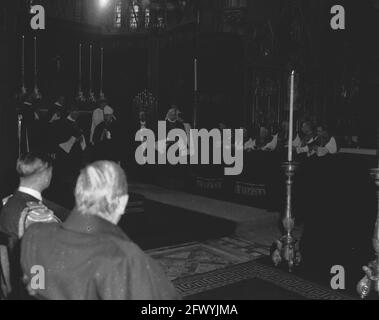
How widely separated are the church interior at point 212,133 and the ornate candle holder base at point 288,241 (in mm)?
15

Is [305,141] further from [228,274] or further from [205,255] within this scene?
[228,274]

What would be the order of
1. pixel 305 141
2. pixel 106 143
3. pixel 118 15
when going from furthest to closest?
1. pixel 118 15
2. pixel 106 143
3. pixel 305 141

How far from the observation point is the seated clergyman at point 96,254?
6.26ft

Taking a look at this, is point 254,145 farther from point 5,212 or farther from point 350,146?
point 5,212

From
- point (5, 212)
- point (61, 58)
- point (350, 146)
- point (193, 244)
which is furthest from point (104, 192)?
point (61, 58)

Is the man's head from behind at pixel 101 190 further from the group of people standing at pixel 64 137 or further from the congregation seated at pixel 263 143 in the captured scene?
the congregation seated at pixel 263 143

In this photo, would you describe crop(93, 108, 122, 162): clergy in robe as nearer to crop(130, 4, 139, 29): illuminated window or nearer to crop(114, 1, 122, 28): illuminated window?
crop(130, 4, 139, 29): illuminated window

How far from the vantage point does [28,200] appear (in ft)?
10.00

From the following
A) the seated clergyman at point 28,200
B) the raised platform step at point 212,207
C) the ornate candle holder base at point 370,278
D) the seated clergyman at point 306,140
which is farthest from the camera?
the seated clergyman at point 306,140

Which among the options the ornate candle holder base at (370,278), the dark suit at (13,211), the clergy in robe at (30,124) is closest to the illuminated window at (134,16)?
the clergy in robe at (30,124)

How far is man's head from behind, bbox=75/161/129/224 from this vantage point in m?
2.02

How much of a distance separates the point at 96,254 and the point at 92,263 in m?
0.04

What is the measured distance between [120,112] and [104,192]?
14432 mm

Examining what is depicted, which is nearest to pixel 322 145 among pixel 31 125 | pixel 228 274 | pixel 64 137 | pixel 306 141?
pixel 306 141
